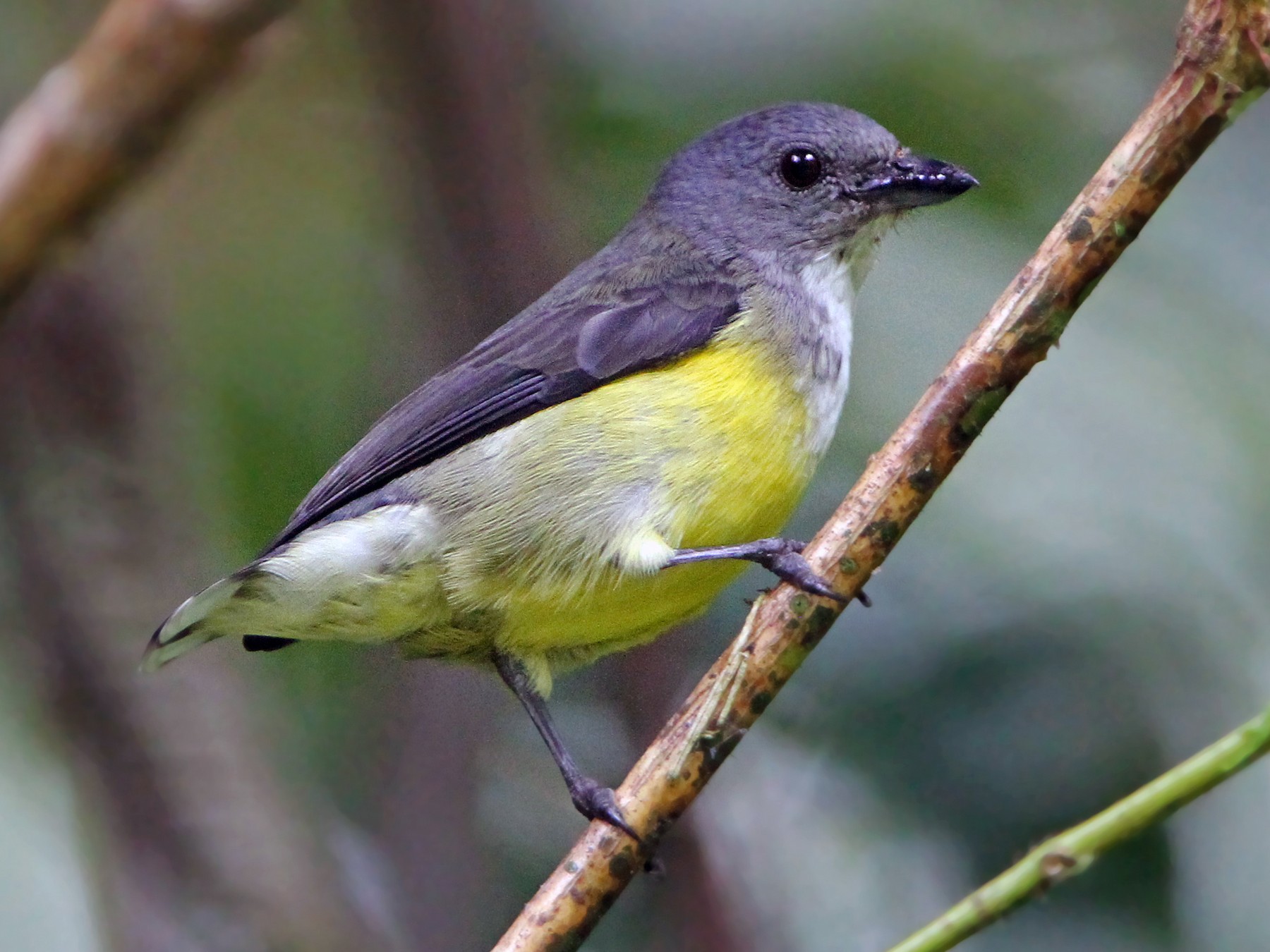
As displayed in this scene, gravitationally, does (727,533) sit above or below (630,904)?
above

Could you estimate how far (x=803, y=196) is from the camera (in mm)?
3547

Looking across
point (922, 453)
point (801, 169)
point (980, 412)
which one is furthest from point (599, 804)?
point (801, 169)

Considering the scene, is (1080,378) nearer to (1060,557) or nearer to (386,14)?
(1060,557)

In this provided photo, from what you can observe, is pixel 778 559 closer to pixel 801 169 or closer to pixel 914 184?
pixel 914 184

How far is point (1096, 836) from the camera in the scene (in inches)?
60.1

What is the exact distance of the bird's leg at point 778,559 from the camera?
2.38 metres

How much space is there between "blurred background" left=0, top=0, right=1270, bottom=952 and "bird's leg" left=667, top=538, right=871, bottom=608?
55 cm

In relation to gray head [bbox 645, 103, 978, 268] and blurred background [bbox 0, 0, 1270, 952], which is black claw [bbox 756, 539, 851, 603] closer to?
blurred background [bbox 0, 0, 1270, 952]

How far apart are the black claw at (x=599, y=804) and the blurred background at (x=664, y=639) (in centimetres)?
39

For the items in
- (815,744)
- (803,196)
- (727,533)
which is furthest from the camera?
(803,196)

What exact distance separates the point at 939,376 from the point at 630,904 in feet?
5.92

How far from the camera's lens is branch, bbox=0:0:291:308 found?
7.68ft

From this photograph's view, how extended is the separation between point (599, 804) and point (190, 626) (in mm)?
980

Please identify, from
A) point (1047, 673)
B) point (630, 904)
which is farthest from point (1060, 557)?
point (630, 904)
